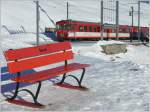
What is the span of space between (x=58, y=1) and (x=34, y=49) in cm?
8158

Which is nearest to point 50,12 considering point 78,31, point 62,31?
point 62,31

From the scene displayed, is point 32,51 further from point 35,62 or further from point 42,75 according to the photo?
point 42,75

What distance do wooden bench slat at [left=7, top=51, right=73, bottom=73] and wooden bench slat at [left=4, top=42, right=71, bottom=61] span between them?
0.33 ft

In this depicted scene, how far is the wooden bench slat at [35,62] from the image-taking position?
282 inches

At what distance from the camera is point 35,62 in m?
7.88

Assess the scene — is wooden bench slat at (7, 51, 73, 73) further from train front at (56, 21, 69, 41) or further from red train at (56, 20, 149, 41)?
train front at (56, 21, 69, 41)

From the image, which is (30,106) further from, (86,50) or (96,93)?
(86,50)

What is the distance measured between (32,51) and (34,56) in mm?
136

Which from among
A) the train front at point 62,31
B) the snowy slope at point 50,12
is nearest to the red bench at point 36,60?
the snowy slope at point 50,12

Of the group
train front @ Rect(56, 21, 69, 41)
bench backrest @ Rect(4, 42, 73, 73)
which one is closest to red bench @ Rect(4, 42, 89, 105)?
bench backrest @ Rect(4, 42, 73, 73)

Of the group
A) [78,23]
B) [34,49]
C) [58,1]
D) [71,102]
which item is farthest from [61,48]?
[58,1]

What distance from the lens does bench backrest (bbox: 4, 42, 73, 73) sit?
23.5 ft

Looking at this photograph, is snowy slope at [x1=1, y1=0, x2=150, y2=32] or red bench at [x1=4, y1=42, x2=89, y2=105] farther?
snowy slope at [x1=1, y1=0, x2=150, y2=32]

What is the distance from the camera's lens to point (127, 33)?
45.7 meters
